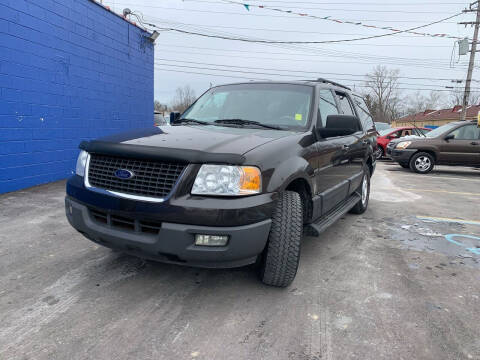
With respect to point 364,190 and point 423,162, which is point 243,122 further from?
point 423,162

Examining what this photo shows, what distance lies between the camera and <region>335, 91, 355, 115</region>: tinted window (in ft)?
13.8

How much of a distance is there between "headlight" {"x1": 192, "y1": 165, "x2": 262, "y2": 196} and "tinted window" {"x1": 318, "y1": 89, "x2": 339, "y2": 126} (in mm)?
1546

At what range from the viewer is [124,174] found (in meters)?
2.35

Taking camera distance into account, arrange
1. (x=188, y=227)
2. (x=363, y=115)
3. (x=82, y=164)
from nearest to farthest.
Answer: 1. (x=188, y=227)
2. (x=82, y=164)
3. (x=363, y=115)

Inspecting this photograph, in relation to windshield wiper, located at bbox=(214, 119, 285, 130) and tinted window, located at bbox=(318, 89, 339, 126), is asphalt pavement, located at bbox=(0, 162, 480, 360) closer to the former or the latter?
windshield wiper, located at bbox=(214, 119, 285, 130)

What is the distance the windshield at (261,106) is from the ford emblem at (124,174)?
4.01ft

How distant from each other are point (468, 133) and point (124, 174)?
11.5m

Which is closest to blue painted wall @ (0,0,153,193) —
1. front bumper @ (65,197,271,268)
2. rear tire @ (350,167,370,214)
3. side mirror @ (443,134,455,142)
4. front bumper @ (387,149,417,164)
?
front bumper @ (65,197,271,268)

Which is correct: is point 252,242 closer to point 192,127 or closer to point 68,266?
point 192,127

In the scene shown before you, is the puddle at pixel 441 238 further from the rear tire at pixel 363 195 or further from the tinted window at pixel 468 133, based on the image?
the tinted window at pixel 468 133

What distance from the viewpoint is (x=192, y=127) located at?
3213 mm

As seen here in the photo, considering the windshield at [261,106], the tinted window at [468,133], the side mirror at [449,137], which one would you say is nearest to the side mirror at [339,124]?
the windshield at [261,106]

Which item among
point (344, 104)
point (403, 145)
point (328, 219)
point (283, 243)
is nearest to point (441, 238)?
point (328, 219)

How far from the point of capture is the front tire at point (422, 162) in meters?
10.7
